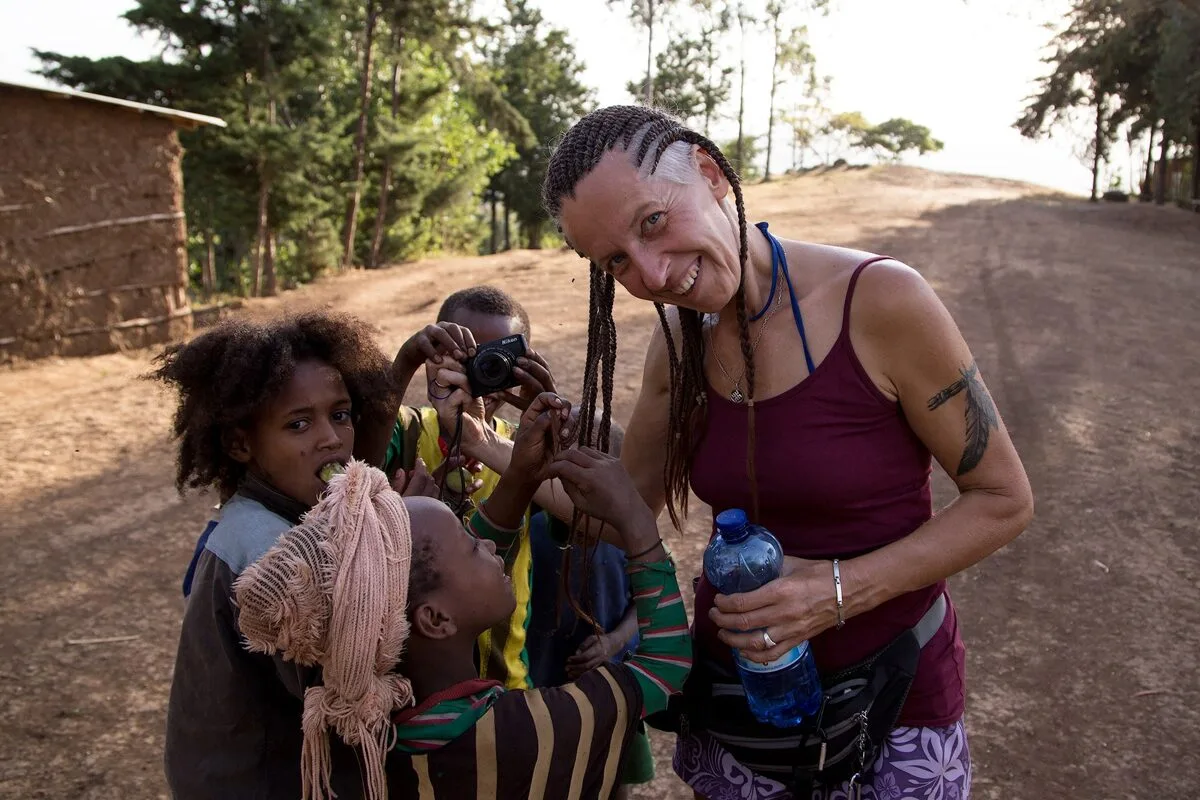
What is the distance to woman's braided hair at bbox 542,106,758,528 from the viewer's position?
1.60 meters

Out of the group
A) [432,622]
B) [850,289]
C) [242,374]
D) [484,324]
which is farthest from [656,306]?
[484,324]

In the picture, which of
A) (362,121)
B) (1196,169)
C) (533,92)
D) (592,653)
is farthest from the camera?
(533,92)

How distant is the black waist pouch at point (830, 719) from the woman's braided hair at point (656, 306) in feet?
1.14

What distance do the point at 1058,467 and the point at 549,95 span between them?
28.9 m

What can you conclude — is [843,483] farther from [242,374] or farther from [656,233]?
[242,374]

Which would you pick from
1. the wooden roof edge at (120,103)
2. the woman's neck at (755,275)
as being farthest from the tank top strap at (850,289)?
the wooden roof edge at (120,103)

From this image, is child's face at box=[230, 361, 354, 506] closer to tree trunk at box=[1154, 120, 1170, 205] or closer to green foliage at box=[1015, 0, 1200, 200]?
green foliage at box=[1015, 0, 1200, 200]

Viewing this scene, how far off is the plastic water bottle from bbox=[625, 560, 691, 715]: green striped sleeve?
105 millimetres

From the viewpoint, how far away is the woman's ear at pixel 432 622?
62.5 inches

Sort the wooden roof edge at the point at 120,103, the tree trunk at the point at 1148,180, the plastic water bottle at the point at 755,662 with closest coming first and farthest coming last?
the plastic water bottle at the point at 755,662 < the wooden roof edge at the point at 120,103 < the tree trunk at the point at 1148,180

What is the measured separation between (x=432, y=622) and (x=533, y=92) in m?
31.1

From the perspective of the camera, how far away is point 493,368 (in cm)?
206

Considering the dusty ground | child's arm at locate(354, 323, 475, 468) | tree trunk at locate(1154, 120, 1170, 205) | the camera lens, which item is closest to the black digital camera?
the camera lens

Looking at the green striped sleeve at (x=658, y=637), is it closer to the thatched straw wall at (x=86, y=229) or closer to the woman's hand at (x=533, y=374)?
the woman's hand at (x=533, y=374)
